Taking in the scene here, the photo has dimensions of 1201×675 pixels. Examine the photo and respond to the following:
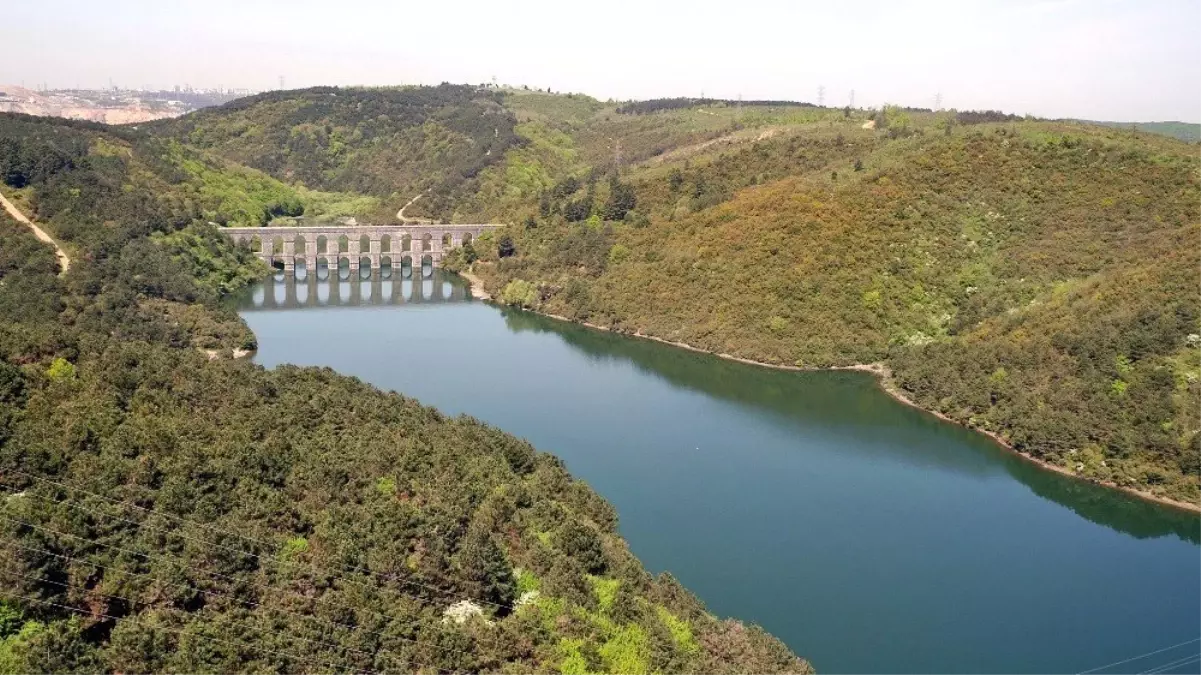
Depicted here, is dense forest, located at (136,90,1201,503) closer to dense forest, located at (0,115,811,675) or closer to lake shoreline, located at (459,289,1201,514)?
lake shoreline, located at (459,289,1201,514)

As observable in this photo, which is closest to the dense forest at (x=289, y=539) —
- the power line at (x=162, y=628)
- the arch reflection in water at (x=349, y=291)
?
the power line at (x=162, y=628)

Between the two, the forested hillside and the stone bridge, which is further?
the forested hillside

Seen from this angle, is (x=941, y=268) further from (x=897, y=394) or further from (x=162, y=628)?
(x=162, y=628)

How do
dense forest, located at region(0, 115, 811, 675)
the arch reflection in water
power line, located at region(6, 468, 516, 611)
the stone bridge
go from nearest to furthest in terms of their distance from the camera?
dense forest, located at region(0, 115, 811, 675), power line, located at region(6, 468, 516, 611), the arch reflection in water, the stone bridge

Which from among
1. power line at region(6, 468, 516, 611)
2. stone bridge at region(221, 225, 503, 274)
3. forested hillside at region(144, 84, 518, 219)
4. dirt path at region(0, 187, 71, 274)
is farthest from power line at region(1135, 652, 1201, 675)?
forested hillside at region(144, 84, 518, 219)

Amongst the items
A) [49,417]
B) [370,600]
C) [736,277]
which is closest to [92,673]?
[370,600]

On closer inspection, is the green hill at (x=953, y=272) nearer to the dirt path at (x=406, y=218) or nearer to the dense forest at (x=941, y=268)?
the dense forest at (x=941, y=268)

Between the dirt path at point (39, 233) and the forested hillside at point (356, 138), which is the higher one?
the forested hillside at point (356, 138)

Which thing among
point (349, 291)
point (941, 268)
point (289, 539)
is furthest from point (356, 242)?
point (289, 539)
